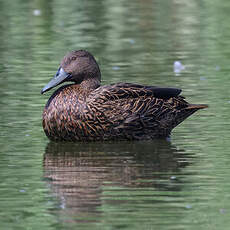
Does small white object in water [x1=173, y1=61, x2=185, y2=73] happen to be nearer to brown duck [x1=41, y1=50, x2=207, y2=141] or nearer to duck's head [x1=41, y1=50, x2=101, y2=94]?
brown duck [x1=41, y1=50, x2=207, y2=141]

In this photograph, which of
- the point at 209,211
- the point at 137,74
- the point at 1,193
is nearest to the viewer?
the point at 209,211

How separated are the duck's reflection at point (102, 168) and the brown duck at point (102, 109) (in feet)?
0.49

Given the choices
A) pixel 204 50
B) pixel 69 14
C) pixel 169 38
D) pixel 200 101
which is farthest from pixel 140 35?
pixel 200 101

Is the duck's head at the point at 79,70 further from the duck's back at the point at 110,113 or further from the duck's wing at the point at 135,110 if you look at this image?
the duck's wing at the point at 135,110

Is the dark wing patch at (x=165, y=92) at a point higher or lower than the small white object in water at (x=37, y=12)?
higher

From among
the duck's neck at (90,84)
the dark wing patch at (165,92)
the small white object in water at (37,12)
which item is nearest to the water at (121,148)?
the dark wing patch at (165,92)

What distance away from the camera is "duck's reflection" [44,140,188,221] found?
8.28m

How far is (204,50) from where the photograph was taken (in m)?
17.2

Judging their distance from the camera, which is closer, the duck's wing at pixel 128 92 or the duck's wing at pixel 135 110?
the duck's wing at pixel 135 110

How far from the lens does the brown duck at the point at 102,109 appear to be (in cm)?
1057

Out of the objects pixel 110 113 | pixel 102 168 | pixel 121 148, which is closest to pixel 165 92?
pixel 110 113

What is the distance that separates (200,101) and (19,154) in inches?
134

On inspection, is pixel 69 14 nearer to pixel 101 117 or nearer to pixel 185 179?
pixel 101 117

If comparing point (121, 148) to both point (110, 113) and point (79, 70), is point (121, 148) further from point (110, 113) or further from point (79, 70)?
point (79, 70)
